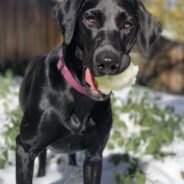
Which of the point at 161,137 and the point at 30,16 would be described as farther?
the point at 30,16

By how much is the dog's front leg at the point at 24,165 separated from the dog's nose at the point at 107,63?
3.00ft

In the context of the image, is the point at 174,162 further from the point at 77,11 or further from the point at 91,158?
the point at 77,11

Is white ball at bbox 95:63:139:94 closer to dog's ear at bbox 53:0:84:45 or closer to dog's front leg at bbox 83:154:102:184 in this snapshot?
dog's ear at bbox 53:0:84:45

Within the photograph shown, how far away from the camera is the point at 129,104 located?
7535 mm

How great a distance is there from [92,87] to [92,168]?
0.74 meters

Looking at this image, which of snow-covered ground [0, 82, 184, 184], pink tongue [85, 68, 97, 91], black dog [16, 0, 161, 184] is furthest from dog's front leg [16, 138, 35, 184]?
snow-covered ground [0, 82, 184, 184]

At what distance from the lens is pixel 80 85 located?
3.79m

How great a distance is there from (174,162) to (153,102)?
260cm

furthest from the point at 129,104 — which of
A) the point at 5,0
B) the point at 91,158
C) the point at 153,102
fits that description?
the point at 5,0

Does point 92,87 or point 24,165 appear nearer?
point 92,87

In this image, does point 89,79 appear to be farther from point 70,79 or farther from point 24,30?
point 24,30

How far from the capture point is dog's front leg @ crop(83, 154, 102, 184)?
4078 mm

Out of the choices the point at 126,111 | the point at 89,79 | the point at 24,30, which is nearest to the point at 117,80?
the point at 89,79

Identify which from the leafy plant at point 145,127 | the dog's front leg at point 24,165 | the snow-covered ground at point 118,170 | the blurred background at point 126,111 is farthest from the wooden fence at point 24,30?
the dog's front leg at point 24,165
